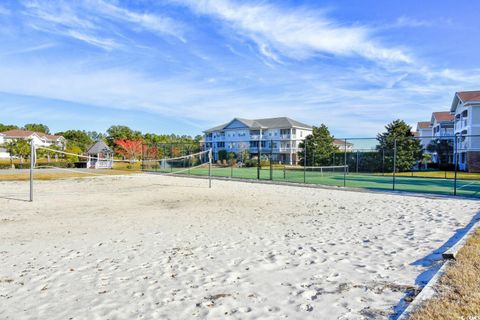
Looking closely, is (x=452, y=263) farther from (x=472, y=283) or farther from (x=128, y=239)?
(x=128, y=239)

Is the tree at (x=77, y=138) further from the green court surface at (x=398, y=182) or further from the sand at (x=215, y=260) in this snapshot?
the sand at (x=215, y=260)

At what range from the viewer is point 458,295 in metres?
3.70

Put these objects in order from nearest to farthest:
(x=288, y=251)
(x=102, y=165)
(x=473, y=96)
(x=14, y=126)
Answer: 1. (x=288, y=251)
2. (x=473, y=96)
3. (x=102, y=165)
4. (x=14, y=126)

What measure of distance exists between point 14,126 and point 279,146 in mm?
82155

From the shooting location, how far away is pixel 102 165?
4234 cm

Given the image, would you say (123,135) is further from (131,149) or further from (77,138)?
(77,138)

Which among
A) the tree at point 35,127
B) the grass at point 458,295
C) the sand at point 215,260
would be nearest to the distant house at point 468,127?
the sand at point 215,260

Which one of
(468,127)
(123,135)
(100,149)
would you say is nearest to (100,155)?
(100,149)

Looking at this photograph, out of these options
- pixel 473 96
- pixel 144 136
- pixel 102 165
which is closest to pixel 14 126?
pixel 144 136

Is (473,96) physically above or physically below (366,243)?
above

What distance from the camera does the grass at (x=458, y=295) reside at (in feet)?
10.6

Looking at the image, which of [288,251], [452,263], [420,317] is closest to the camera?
[420,317]

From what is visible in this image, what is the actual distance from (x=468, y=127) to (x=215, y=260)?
38.7 metres

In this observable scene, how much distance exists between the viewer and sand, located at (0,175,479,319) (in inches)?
144
